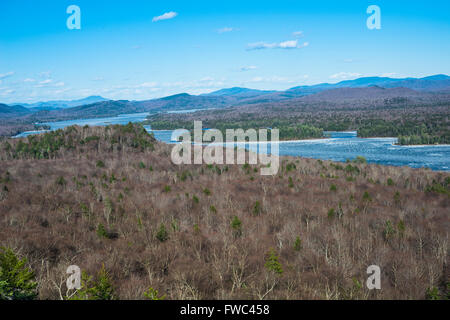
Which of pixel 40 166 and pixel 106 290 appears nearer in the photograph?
pixel 106 290

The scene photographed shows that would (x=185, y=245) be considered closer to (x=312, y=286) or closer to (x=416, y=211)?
(x=312, y=286)

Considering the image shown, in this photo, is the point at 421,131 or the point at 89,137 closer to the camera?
the point at 89,137

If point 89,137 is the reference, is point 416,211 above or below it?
below

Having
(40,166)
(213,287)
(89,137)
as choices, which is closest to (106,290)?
(213,287)

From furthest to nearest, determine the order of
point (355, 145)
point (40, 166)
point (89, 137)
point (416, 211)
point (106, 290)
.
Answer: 1. point (355, 145)
2. point (89, 137)
3. point (40, 166)
4. point (416, 211)
5. point (106, 290)

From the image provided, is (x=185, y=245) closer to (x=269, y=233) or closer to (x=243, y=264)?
(x=243, y=264)

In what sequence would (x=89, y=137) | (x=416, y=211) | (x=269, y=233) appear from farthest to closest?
(x=89, y=137) → (x=416, y=211) → (x=269, y=233)

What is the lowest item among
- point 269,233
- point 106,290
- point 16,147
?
point 269,233

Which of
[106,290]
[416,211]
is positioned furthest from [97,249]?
[416,211]

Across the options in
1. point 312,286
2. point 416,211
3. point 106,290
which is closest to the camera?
point 106,290
